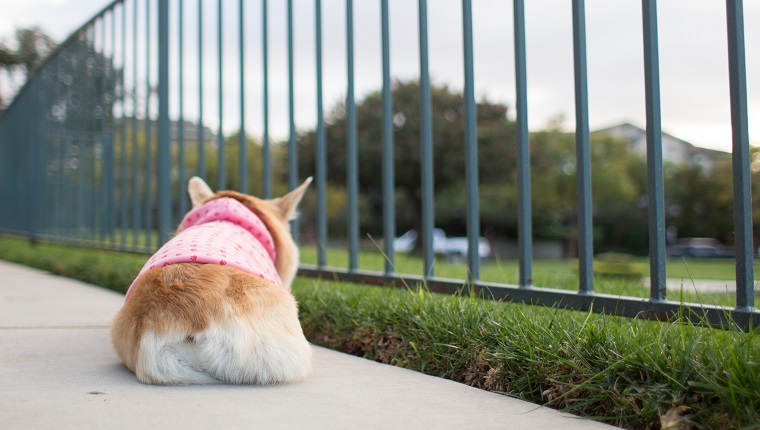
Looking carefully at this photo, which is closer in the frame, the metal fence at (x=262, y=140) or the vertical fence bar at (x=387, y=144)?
the metal fence at (x=262, y=140)

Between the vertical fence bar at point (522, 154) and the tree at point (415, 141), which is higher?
the tree at point (415, 141)

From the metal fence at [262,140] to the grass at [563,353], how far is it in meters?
0.23

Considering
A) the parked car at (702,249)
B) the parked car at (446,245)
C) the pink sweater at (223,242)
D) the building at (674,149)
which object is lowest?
the parked car at (702,249)

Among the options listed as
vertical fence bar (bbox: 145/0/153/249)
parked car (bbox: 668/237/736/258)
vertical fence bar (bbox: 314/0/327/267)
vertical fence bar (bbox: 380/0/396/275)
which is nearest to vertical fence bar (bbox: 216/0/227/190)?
vertical fence bar (bbox: 314/0/327/267)

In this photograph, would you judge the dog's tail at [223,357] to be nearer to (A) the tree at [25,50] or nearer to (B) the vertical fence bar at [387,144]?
(B) the vertical fence bar at [387,144]

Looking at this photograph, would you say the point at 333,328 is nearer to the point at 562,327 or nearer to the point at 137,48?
the point at 562,327

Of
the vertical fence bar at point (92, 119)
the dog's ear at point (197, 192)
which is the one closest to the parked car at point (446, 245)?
the vertical fence bar at point (92, 119)

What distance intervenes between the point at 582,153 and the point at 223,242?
150 cm

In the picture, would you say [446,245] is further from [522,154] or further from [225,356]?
[225,356]

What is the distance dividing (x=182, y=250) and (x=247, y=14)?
329cm

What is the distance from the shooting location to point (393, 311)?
3062 millimetres

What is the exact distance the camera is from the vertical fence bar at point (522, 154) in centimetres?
306

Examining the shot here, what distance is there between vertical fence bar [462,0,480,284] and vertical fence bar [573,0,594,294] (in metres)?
0.59

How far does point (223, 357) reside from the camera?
7.98ft
